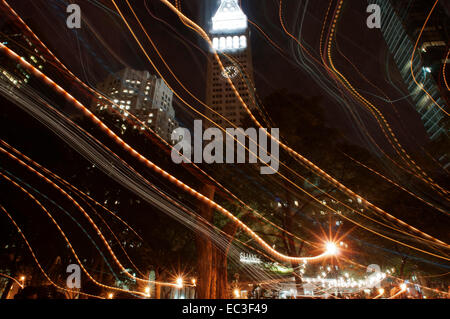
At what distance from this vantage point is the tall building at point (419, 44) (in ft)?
84.2

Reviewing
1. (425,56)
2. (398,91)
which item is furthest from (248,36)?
(398,91)

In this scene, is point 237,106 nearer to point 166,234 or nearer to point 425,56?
point 425,56

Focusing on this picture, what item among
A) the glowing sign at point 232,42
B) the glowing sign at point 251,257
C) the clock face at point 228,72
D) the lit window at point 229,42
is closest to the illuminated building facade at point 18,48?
the clock face at point 228,72

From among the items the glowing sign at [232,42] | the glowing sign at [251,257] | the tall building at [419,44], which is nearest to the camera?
the glowing sign at [251,257]

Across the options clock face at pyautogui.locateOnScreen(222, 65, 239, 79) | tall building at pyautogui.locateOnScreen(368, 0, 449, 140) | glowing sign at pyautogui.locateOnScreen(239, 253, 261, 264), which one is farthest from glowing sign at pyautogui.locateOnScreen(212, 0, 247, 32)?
glowing sign at pyautogui.locateOnScreen(239, 253, 261, 264)

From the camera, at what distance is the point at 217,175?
11102 mm

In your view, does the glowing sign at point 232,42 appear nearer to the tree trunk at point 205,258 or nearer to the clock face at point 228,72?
the clock face at point 228,72

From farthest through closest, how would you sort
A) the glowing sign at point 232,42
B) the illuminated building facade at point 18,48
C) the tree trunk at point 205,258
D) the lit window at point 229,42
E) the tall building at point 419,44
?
the lit window at point 229,42 → the glowing sign at point 232,42 → the tall building at point 419,44 → the tree trunk at point 205,258 → the illuminated building facade at point 18,48

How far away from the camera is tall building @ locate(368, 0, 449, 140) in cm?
2566

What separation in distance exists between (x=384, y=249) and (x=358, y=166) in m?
8.60

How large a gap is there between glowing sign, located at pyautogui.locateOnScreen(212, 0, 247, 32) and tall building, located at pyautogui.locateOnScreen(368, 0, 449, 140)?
171 ft

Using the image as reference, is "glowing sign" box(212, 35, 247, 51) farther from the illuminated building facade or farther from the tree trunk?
the tree trunk

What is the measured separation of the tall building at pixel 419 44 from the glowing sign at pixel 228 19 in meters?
52.2

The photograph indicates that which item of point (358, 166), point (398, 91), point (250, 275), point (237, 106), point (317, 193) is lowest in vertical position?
point (250, 275)
